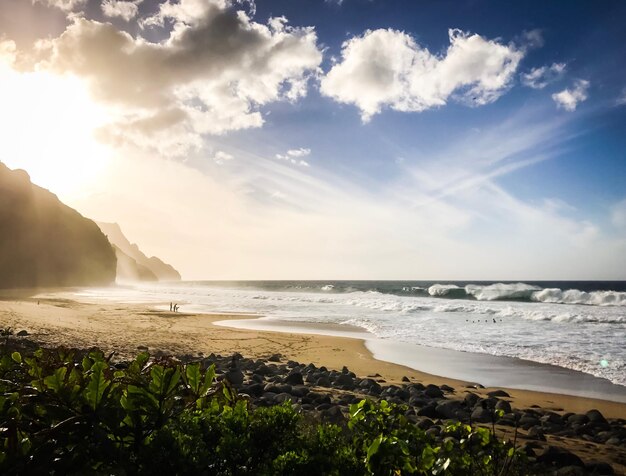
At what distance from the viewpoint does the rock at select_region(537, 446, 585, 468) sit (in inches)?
210

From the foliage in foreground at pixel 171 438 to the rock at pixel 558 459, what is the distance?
15.6 ft

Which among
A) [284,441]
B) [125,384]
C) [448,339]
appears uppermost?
[125,384]

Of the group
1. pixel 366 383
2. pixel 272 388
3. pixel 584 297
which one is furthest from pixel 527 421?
pixel 584 297

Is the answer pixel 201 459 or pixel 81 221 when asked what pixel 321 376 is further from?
pixel 81 221

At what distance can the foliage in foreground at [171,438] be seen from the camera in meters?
1.47

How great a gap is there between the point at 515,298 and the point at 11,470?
191 feet

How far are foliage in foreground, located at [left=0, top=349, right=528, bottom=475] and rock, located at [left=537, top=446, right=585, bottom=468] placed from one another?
15.6 feet

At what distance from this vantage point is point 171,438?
5.00 ft

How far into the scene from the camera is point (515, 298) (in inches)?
2029

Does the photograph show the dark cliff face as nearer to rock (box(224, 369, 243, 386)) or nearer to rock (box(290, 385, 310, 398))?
rock (box(224, 369, 243, 386))

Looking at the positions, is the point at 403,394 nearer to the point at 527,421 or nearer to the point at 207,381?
the point at 527,421

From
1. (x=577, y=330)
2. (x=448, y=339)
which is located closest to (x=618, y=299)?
(x=577, y=330)

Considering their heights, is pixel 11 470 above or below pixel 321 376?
above

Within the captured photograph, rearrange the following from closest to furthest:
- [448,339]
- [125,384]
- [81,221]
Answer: [125,384]
[448,339]
[81,221]
